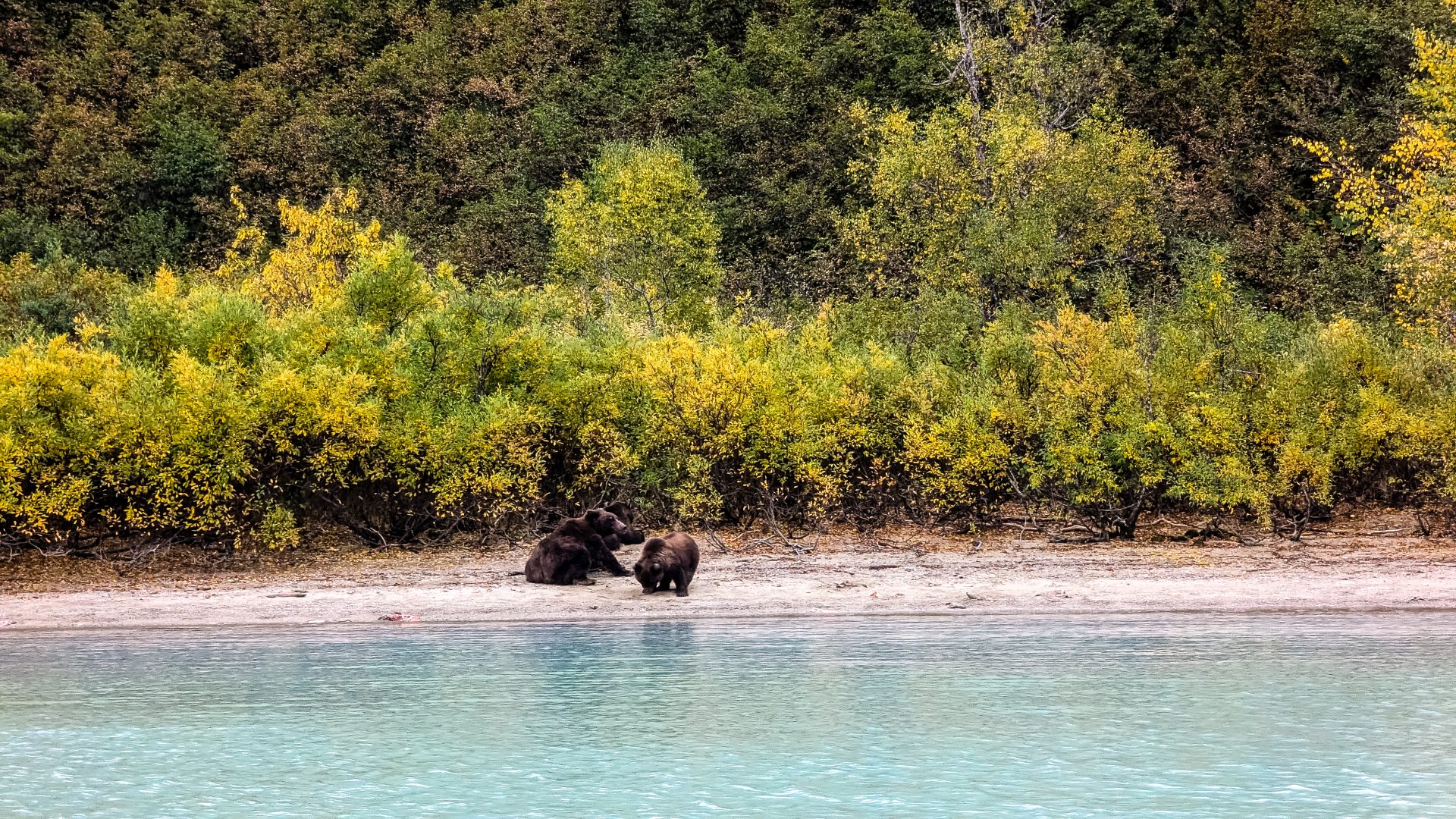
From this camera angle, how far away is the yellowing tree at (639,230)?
43906 millimetres

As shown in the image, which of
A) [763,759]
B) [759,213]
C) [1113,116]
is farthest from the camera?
[759,213]

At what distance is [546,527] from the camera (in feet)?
69.6

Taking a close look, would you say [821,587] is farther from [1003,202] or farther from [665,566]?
[1003,202]

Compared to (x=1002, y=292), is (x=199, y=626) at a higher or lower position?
lower

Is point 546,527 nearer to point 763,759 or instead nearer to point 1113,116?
point 763,759

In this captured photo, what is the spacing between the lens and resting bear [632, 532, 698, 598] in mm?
16594

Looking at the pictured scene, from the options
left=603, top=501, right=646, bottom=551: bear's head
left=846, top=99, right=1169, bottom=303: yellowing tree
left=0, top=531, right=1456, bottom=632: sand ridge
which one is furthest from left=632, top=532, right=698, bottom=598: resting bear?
left=846, top=99, right=1169, bottom=303: yellowing tree

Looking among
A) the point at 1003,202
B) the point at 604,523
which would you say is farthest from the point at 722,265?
the point at 604,523

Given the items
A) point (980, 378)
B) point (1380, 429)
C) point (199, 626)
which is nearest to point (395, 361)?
point (199, 626)

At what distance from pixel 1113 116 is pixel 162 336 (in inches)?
1452

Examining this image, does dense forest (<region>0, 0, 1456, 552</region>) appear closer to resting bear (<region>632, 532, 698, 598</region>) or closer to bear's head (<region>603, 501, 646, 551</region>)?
bear's head (<region>603, 501, 646, 551</region>)

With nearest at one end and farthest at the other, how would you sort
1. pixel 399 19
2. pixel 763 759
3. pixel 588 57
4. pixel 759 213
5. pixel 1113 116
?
pixel 763 759, pixel 1113 116, pixel 759 213, pixel 588 57, pixel 399 19

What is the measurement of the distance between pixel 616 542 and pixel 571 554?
1.09 m

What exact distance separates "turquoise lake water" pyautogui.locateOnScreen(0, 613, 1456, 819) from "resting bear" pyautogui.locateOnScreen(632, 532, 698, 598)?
137 cm
